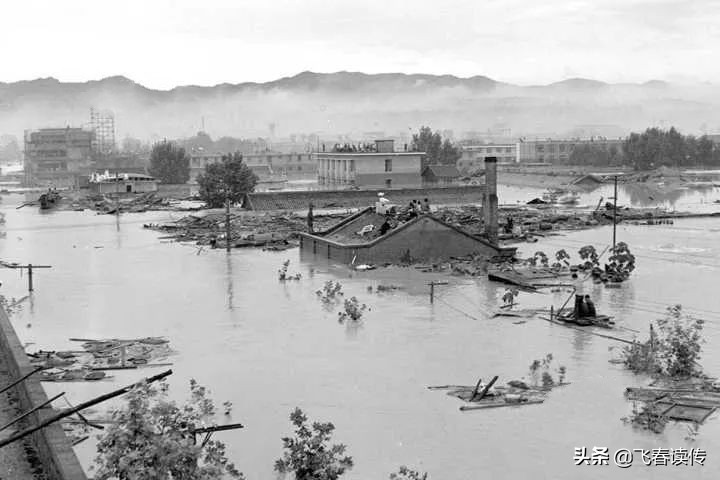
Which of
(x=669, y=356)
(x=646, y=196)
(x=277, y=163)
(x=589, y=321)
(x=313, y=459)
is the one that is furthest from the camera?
(x=277, y=163)

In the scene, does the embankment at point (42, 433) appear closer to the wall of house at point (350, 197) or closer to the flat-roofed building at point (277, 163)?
the wall of house at point (350, 197)

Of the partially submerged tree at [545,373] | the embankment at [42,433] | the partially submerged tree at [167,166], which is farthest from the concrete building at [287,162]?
the embankment at [42,433]

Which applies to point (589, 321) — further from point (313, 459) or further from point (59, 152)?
point (59, 152)

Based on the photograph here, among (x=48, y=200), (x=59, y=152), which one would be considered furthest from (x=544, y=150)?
(x=48, y=200)

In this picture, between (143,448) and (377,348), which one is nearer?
(143,448)

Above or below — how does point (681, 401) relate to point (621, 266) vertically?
below

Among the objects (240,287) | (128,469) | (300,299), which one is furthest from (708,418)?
(240,287)
